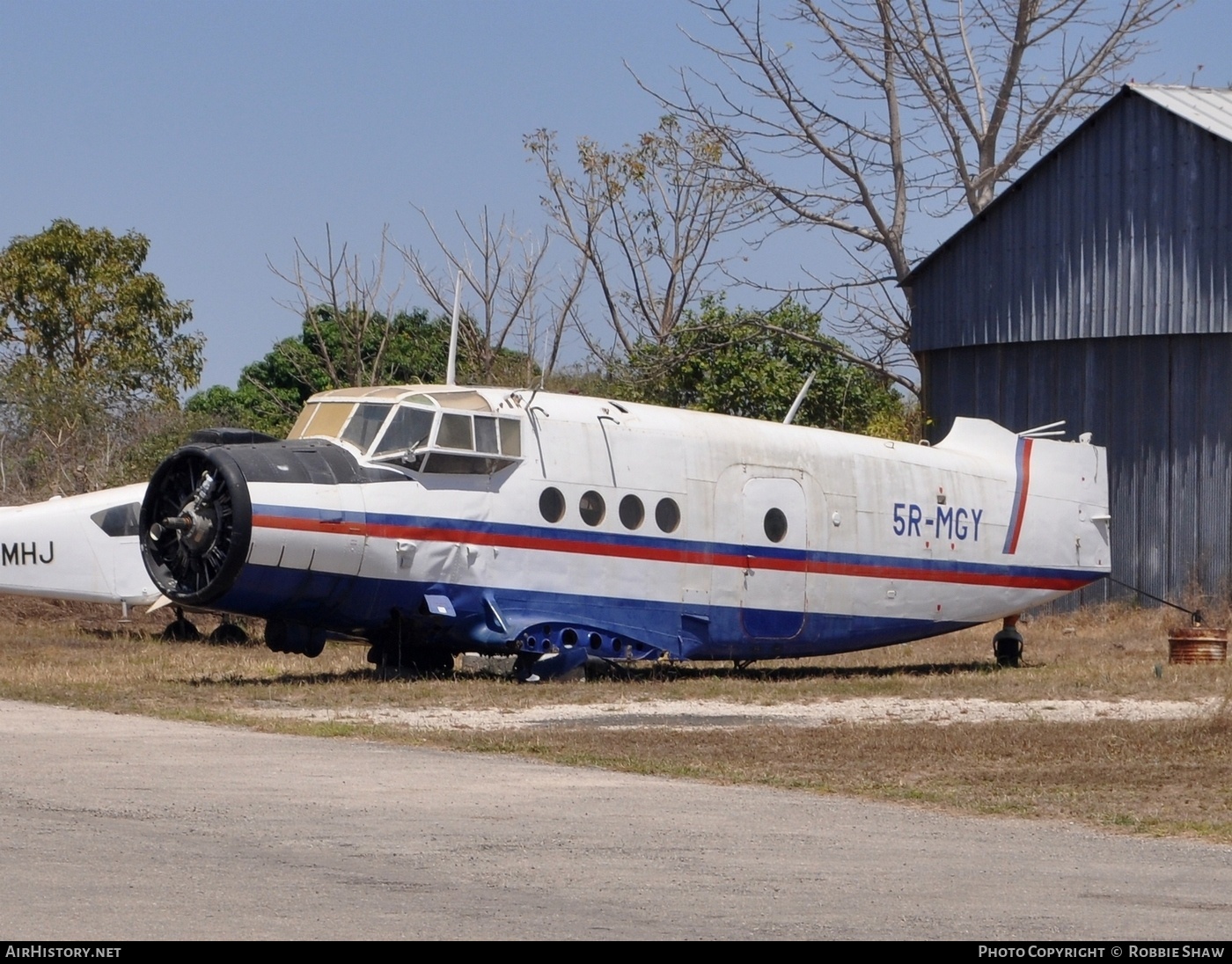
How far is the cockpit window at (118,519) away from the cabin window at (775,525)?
35.3 feet

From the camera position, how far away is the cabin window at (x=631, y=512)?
22125 mm

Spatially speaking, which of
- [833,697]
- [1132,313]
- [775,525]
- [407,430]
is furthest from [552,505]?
[1132,313]

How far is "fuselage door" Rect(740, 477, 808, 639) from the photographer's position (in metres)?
23.2

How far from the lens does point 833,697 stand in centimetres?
2017

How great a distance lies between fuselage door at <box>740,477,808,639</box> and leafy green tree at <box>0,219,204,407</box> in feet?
124

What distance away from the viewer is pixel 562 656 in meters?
21.5

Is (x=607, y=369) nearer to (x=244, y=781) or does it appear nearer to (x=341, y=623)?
(x=341, y=623)

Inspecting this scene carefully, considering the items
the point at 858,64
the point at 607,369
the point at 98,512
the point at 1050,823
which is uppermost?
the point at 858,64

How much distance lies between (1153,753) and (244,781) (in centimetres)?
735

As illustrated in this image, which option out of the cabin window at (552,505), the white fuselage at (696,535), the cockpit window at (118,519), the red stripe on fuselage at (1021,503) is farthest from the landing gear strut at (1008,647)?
the cockpit window at (118,519)

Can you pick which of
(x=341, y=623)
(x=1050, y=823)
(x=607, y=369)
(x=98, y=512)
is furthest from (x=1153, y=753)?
(x=607, y=369)

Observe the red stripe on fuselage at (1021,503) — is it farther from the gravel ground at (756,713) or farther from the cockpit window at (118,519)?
the cockpit window at (118,519)

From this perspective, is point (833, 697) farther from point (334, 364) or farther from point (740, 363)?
point (334, 364)

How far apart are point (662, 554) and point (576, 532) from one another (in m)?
1.28
